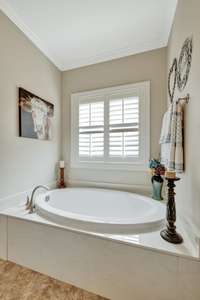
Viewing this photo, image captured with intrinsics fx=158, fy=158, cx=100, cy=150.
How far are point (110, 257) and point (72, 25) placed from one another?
260 centimetres

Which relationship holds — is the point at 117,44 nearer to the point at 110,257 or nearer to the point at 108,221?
the point at 108,221

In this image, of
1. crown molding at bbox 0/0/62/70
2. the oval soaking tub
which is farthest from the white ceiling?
the oval soaking tub

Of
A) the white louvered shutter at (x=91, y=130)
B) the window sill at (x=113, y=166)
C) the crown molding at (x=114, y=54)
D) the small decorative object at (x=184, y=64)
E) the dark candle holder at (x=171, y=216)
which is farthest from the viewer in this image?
the white louvered shutter at (x=91, y=130)

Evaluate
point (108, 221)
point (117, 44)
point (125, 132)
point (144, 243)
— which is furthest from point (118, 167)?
point (117, 44)

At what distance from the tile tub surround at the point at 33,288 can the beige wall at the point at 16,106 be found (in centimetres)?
80

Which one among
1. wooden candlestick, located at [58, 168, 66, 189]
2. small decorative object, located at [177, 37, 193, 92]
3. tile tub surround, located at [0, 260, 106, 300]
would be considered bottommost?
tile tub surround, located at [0, 260, 106, 300]

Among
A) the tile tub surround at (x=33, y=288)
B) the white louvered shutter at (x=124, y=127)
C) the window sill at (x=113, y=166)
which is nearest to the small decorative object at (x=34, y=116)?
the window sill at (x=113, y=166)

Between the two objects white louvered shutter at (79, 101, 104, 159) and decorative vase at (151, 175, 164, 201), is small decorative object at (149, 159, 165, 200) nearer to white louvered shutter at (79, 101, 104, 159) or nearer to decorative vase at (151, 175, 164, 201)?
decorative vase at (151, 175, 164, 201)

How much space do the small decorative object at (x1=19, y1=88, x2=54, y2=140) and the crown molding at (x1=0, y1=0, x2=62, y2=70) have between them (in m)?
0.76

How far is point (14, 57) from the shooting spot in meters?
1.97

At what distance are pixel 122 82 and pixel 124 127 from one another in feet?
→ 2.34

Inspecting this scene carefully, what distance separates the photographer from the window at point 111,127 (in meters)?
2.37

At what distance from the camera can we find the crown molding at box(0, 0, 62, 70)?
1804 mm

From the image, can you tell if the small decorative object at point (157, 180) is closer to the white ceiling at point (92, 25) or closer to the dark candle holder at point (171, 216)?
the dark candle holder at point (171, 216)
